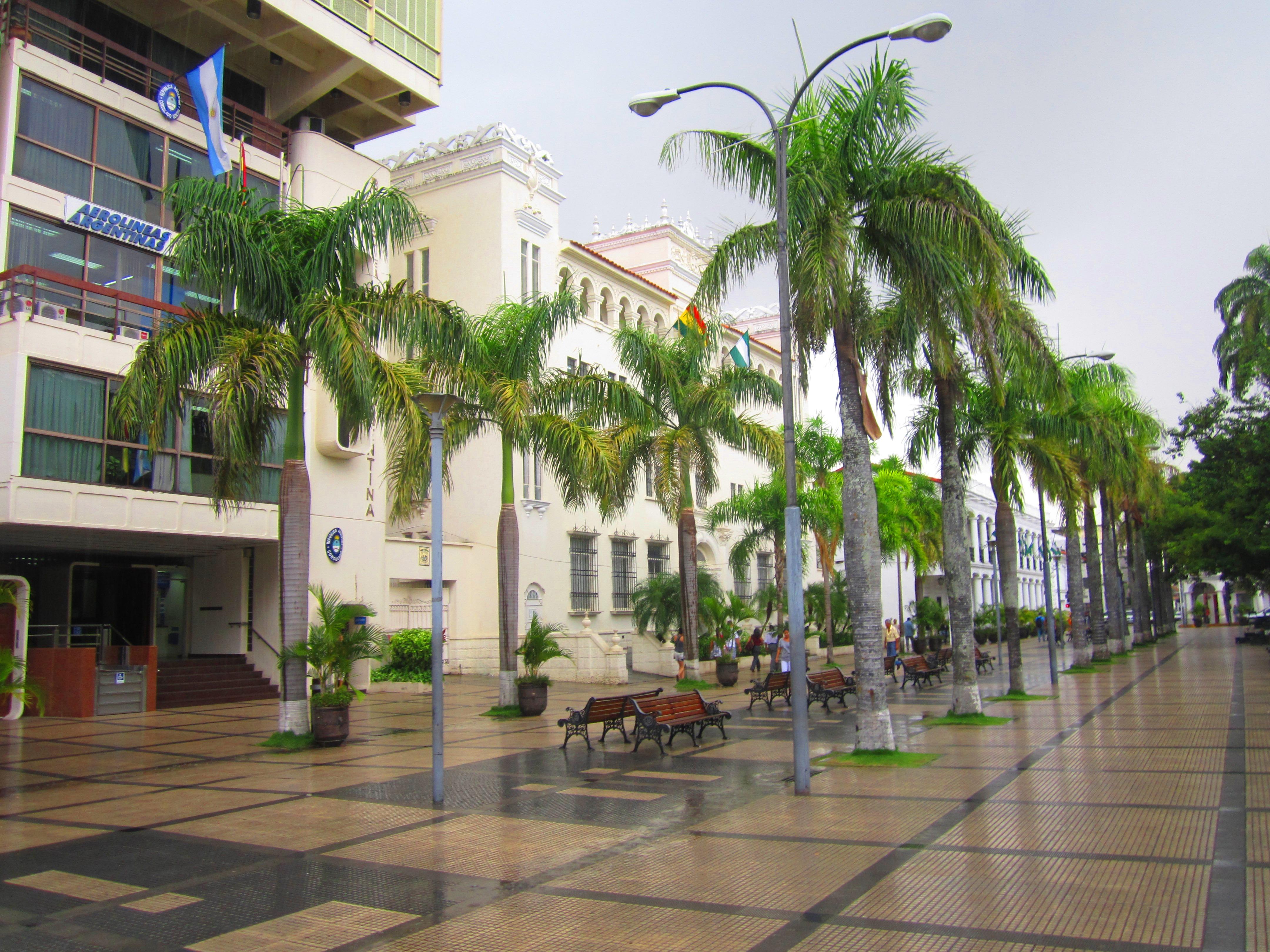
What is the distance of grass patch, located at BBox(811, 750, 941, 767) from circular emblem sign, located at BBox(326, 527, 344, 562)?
15254mm

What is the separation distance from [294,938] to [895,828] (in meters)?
5.20

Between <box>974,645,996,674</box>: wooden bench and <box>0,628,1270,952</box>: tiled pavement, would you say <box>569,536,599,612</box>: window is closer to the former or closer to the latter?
Result: <box>974,645,996,674</box>: wooden bench

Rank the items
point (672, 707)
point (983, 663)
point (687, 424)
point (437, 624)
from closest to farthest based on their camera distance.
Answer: point (437, 624) < point (672, 707) < point (687, 424) < point (983, 663)

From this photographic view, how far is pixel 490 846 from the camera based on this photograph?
8.32 metres

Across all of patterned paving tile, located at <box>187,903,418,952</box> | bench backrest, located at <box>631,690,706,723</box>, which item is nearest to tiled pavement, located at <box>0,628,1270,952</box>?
patterned paving tile, located at <box>187,903,418,952</box>

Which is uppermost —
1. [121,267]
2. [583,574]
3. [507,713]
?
[121,267]

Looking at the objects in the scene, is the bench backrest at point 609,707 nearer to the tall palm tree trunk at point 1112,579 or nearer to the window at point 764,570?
the tall palm tree trunk at point 1112,579

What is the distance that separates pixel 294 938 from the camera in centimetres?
602

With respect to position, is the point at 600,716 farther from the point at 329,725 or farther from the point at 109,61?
the point at 109,61

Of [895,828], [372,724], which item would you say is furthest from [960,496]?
[372,724]

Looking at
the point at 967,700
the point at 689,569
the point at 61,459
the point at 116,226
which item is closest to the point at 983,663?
the point at 689,569

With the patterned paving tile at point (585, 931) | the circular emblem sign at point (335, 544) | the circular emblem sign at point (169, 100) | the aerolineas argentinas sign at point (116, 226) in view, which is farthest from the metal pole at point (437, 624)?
the circular emblem sign at point (169, 100)

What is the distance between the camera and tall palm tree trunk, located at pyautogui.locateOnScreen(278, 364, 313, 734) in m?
14.7

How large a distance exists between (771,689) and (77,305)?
16.1 metres
